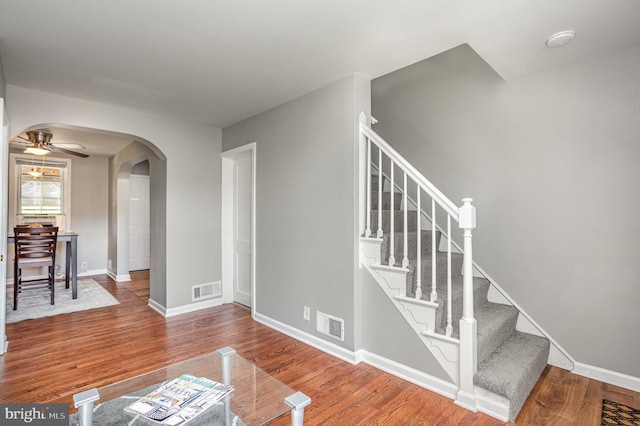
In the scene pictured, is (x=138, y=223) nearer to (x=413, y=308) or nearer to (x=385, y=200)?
(x=385, y=200)

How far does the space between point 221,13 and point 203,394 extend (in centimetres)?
208

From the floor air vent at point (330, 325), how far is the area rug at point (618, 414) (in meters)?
1.74

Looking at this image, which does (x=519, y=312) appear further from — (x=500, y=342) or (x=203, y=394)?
(x=203, y=394)

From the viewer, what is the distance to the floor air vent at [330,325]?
277cm

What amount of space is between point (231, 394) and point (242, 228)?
2.84 meters

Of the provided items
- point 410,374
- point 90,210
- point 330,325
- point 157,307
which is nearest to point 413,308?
point 410,374

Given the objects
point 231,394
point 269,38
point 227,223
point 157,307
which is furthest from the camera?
point 227,223

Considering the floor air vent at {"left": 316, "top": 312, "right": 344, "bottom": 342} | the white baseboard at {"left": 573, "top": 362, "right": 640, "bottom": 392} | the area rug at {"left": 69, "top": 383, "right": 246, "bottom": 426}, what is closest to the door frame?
the floor air vent at {"left": 316, "top": 312, "right": 344, "bottom": 342}

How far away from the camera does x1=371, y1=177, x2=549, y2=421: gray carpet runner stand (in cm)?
199

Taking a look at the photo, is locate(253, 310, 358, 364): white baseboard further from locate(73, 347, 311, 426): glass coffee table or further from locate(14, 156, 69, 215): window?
locate(14, 156, 69, 215): window

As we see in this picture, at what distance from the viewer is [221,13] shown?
6.19 feet

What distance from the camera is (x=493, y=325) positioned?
7.84 feet

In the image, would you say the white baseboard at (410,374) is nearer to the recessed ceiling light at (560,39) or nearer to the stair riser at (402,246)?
the stair riser at (402,246)

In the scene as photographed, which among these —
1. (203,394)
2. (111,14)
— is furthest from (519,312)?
(111,14)
